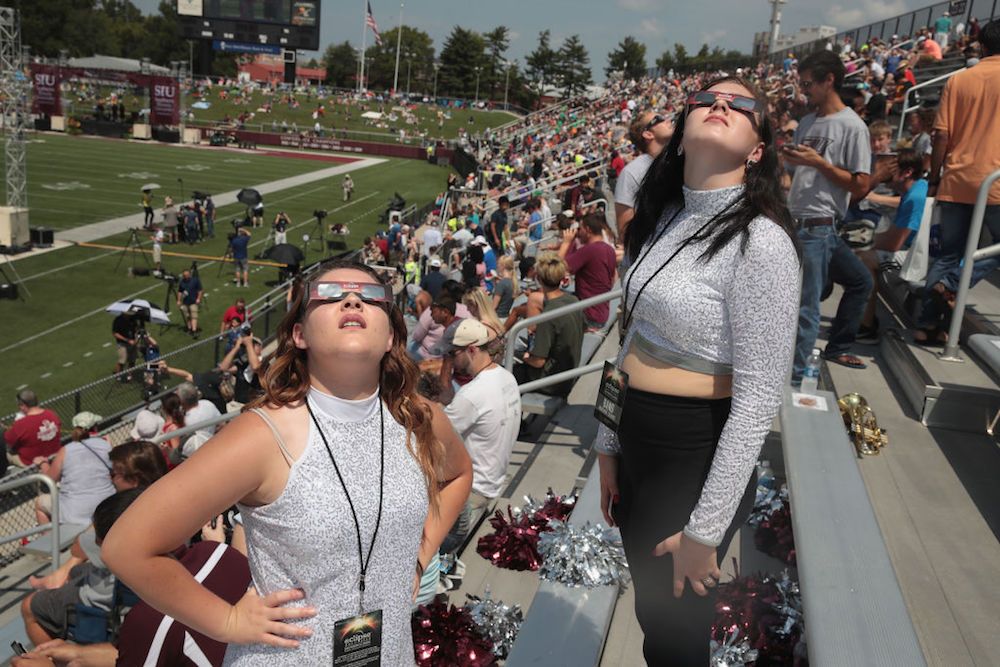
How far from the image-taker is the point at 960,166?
15.6 ft

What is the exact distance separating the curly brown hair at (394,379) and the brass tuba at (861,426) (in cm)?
246

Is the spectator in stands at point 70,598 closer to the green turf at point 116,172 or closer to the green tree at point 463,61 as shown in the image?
the green turf at point 116,172

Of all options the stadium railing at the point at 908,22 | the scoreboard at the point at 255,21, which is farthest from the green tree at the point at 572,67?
the stadium railing at the point at 908,22

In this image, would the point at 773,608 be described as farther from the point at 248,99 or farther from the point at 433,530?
the point at 248,99

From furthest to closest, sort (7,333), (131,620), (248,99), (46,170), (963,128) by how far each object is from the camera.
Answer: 1. (248,99)
2. (46,170)
3. (7,333)
4. (963,128)
5. (131,620)

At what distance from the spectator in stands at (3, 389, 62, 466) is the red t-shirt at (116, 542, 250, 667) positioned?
8.19 metres

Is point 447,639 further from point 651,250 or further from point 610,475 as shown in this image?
point 651,250

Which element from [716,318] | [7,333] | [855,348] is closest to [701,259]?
[716,318]

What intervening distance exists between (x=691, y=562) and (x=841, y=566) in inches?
32.3

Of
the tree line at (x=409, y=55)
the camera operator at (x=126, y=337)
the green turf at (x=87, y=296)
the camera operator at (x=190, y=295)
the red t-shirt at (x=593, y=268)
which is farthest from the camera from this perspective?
the tree line at (x=409, y=55)

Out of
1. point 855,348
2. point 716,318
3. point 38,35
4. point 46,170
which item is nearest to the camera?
point 716,318

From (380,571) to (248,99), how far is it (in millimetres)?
75172

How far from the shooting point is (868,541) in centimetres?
260

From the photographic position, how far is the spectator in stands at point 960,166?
15.1 feet
